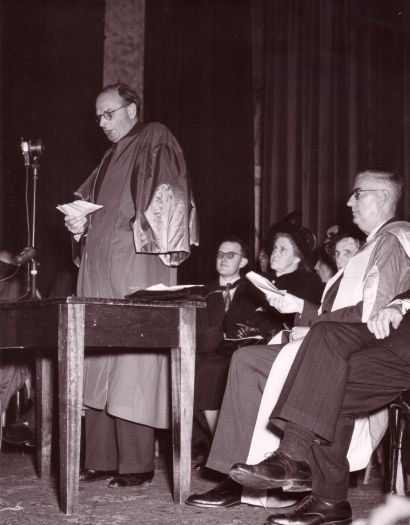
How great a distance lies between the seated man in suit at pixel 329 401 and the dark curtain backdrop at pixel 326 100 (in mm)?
3075

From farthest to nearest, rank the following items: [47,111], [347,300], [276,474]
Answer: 1. [47,111]
2. [347,300]
3. [276,474]

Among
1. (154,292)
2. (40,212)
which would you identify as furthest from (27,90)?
(154,292)

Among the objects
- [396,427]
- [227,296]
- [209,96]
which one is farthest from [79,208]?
[209,96]

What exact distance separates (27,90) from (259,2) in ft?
7.04

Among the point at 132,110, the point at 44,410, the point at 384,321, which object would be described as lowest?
the point at 44,410

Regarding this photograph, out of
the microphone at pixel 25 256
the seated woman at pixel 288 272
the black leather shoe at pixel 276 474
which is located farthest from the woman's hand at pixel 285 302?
the microphone at pixel 25 256

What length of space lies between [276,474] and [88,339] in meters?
0.77

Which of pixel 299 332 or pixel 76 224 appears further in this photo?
pixel 76 224

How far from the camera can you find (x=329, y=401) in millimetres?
2301

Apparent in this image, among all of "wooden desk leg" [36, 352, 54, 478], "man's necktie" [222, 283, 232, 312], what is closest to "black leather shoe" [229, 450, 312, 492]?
"wooden desk leg" [36, 352, 54, 478]

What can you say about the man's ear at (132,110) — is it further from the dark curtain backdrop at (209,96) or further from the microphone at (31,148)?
the dark curtain backdrop at (209,96)

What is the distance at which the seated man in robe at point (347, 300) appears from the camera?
266 centimetres

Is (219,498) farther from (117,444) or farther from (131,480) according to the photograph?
(117,444)

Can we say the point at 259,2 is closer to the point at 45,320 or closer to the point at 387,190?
the point at 387,190
